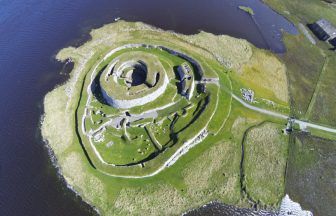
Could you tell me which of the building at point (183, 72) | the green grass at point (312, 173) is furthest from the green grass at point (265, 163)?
the building at point (183, 72)

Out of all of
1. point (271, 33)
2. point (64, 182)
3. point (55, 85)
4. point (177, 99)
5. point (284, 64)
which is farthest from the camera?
point (271, 33)

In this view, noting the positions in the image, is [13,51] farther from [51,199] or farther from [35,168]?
[51,199]

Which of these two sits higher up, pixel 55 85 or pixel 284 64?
pixel 284 64

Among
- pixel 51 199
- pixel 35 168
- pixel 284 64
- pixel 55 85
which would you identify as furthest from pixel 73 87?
pixel 284 64

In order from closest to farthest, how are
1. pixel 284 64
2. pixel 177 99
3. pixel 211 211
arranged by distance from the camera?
pixel 211 211
pixel 177 99
pixel 284 64

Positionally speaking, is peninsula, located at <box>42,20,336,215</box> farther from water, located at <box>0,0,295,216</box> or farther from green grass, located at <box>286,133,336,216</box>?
water, located at <box>0,0,295,216</box>

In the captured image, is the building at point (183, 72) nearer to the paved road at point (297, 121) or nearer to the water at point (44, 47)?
the paved road at point (297, 121)

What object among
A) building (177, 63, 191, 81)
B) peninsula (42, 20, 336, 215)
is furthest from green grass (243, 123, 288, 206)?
building (177, 63, 191, 81)
